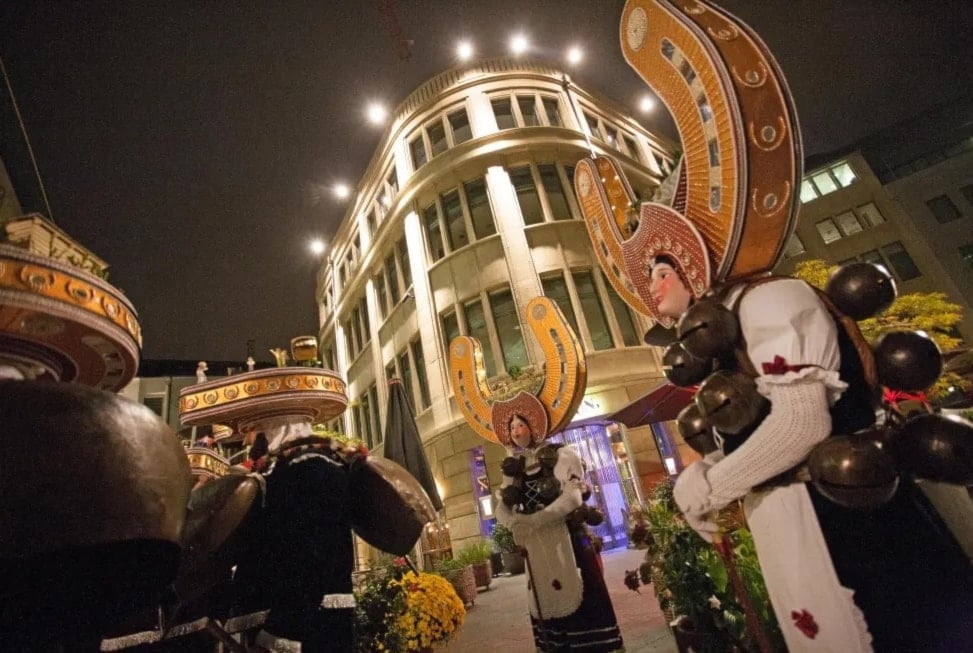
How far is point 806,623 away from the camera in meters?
1.37

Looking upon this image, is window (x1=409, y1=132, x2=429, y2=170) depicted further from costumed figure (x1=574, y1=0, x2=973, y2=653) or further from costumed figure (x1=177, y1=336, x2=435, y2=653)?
costumed figure (x1=574, y1=0, x2=973, y2=653)

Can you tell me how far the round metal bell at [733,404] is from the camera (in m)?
1.46

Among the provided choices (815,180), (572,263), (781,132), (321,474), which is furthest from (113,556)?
(815,180)

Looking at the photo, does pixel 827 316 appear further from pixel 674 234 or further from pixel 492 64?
pixel 492 64

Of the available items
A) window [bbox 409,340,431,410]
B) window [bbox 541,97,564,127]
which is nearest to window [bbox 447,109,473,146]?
window [bbox 541,97,564,127]

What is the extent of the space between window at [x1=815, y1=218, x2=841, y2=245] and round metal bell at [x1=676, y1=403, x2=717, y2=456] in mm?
32966

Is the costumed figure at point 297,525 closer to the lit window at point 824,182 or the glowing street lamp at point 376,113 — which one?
the glowing street lamp at point 376,113

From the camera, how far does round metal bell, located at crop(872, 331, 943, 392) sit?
4.87ft

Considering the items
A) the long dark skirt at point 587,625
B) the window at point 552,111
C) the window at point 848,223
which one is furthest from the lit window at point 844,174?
the long dark skirt at point 587,625

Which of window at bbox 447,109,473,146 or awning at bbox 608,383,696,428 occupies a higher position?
window at bbox 447,109,473,146

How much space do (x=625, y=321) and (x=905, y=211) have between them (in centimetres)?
2544

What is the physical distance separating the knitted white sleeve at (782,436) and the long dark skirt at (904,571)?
23 cm

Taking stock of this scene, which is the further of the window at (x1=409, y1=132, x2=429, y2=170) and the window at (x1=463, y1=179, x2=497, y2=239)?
the window at (x1=409, y1=132, x2=429, y2=170)

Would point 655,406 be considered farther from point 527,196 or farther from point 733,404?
point 733,404
